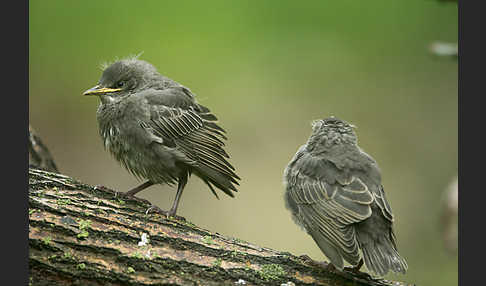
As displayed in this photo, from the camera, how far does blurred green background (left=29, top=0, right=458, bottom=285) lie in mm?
8586

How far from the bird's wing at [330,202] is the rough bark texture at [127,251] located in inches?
11.8

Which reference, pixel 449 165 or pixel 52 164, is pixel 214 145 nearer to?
pixel 52 164

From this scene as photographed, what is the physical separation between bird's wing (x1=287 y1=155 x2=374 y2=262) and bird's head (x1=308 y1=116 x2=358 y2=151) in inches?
7.1

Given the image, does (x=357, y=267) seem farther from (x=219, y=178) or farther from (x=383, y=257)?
(x=219, y=178)

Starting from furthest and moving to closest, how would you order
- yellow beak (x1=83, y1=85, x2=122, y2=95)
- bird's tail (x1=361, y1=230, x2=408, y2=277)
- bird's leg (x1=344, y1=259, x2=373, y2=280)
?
yellow beak (x1=83, y1=85, x2=122, y2=95) < bird's leg (x1=344, y1=259, x2=373, y2=280) < bird's tail (x1=361, y1=230, x2=408, y2=277)

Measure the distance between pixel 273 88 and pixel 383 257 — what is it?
6.37 meters

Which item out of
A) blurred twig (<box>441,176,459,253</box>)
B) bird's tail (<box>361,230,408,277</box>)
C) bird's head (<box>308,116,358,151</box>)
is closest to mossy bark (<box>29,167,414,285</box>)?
bird's tail (<box>361,230,408,277</box>)

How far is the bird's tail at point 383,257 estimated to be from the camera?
404 cm

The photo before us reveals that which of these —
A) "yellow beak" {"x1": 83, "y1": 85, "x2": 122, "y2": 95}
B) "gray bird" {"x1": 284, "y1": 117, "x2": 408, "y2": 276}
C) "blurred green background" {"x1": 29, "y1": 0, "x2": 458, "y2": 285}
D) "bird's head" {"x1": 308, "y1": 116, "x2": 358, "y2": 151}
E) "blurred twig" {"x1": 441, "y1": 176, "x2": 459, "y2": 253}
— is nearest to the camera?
"gray bird" {"x1": 284, "y1": 117, "x2": 408, "y2": 276}

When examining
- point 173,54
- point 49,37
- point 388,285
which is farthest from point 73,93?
point 388,285

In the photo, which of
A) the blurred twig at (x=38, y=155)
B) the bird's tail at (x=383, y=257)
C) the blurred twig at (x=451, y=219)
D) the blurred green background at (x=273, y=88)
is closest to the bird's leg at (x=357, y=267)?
the bird's tail at (x=383, y=257)

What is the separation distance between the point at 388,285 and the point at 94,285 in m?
2.07

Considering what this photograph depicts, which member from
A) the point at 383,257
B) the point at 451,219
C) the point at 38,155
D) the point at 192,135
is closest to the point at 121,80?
the point at 192,135

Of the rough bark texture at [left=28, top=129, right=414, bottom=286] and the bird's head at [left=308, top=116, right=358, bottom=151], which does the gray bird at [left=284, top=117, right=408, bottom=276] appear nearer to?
the bird's head at [left=308, top=116, right=358, bottom=151]
